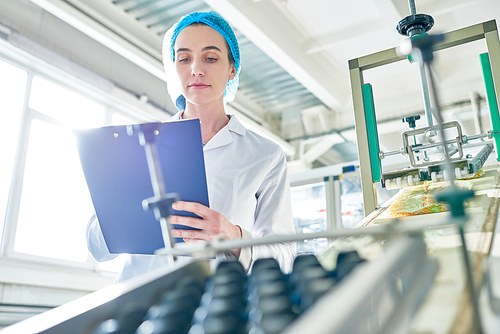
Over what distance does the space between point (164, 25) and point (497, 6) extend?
3212 millimetres

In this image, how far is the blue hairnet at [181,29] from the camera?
130 cm

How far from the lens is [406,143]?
1.38 m

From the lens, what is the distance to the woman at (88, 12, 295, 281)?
1.13 metres

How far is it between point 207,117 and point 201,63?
0.17 m

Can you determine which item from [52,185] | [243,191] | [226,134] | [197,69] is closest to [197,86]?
[197,69]

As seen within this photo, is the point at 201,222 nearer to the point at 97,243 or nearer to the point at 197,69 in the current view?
the point at 97,243

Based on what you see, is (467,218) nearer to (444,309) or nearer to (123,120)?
(444,309)

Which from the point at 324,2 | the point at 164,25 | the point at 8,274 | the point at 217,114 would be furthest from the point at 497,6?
the point at 8,274

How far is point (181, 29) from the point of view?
133 centimetres

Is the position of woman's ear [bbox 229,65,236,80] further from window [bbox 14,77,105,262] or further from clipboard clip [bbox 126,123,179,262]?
window [bbox 14,77,105,262]

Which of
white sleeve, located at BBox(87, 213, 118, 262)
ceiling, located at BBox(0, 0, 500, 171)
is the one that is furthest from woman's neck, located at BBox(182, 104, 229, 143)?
ceiling, located at BBox(0, 0, 500, 171)

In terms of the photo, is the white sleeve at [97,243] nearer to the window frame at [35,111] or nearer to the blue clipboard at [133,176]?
the blue clipboard at [133,176]

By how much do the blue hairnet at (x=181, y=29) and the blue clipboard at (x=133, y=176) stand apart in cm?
48

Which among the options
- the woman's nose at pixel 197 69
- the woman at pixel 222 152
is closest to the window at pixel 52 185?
the woman at pixel 222 152
